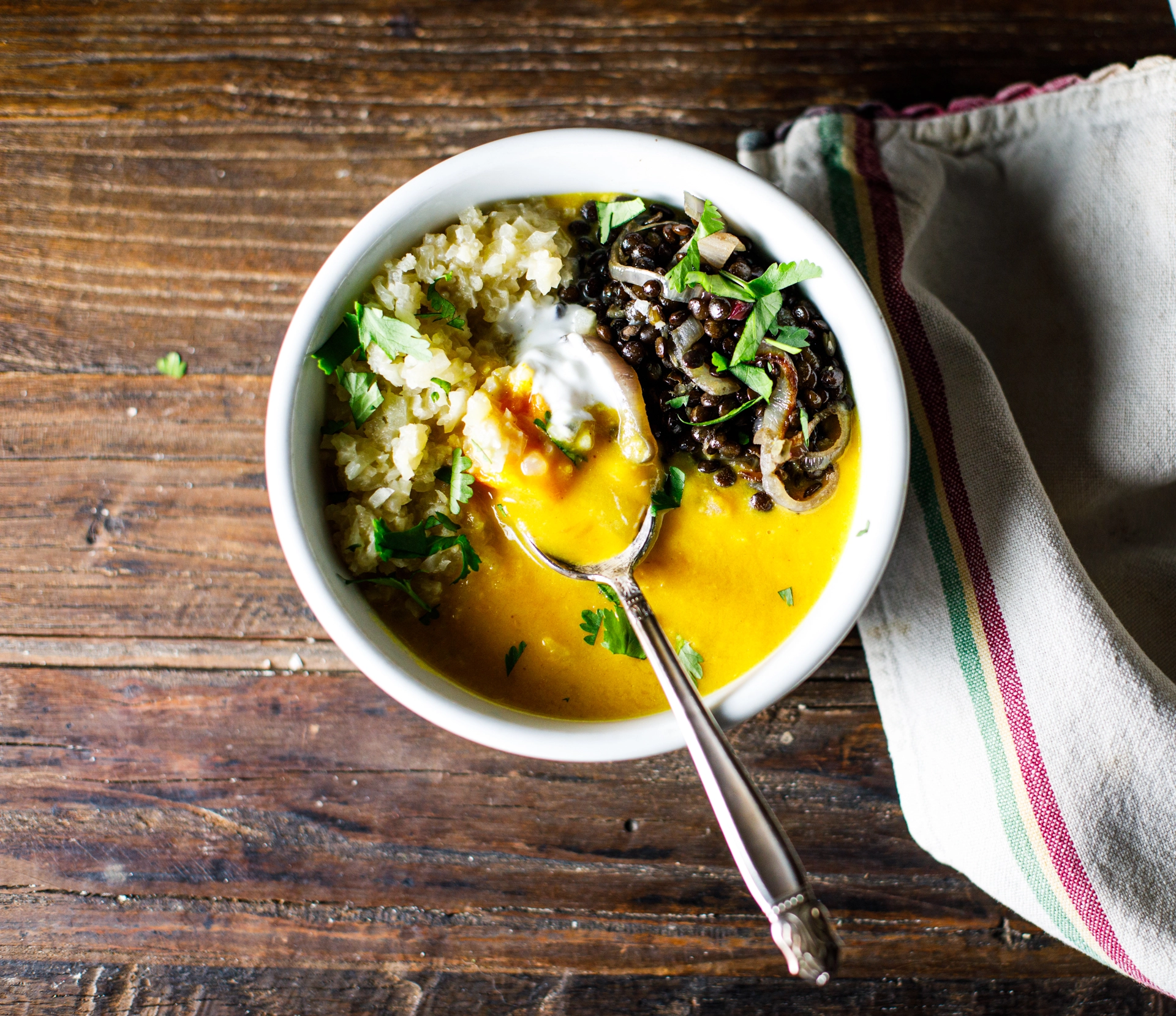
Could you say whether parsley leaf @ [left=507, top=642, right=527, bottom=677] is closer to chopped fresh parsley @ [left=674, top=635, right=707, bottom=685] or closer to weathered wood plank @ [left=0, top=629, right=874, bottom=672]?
chopped fresh parsley @ [left=674, top=635, right=707, bottom=685]

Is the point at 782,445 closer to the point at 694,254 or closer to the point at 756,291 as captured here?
the point at 756,291

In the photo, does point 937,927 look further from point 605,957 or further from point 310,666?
point 310,666

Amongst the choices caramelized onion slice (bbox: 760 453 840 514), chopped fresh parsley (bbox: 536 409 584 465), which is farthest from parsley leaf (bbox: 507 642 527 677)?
caramelized onion slice (bbox: 760 453 840 514)

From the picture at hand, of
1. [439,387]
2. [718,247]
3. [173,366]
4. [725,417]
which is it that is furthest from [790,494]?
[173,366]

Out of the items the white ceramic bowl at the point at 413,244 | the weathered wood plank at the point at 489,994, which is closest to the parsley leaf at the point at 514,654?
the white ceramic bowl at the point at 413,244

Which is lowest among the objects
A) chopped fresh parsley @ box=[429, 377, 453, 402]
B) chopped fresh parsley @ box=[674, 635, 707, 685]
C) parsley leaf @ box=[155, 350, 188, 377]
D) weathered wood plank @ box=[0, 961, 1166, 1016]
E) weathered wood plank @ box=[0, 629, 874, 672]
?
weathered wood plank @ box=[0, 961, 1166, 1016]

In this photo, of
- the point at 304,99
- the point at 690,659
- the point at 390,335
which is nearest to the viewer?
the point at 390,335
